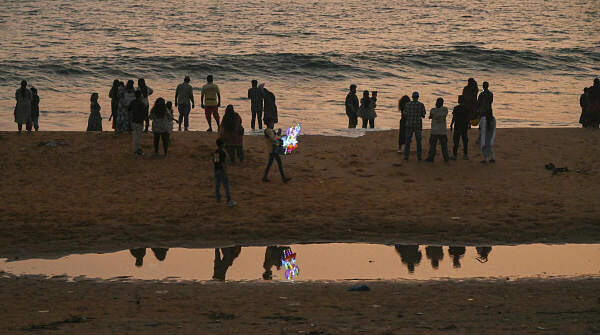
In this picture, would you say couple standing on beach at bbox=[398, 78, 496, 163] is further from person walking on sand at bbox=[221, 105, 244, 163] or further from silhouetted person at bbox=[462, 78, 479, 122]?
person walking on sand at bbox=[221, 105, 244, 163]

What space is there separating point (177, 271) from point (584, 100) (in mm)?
15967

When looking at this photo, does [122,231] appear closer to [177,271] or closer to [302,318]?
[177,271]

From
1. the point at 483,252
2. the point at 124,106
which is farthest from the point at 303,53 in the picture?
Answer: the point at 483,252

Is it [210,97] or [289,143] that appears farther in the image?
[210,97]

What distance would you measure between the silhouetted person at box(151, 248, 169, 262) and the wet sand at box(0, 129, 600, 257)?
32 cm

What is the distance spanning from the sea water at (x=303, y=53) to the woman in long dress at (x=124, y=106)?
6.05 m

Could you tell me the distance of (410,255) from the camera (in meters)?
14.4

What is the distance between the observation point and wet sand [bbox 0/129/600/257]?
15453 mm

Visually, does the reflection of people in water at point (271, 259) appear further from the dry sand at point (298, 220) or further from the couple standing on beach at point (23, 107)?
the couple standing on beach at point (23, 107)

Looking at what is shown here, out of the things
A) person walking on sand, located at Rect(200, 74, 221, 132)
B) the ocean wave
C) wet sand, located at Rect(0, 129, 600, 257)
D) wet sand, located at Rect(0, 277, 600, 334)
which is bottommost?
wet sand, located at Rect(0, 277, 600, 334)

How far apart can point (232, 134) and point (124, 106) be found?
3326 mm

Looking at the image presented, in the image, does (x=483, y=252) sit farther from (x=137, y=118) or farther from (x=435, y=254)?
(x=137, y=118)

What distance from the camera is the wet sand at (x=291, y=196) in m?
15.5

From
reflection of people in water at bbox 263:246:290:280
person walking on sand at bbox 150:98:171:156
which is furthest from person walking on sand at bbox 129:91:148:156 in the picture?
reflection of people in water at bbox 263:246:290:280
